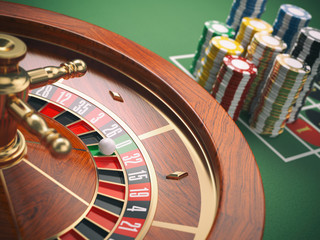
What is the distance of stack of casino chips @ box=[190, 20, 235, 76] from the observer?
367 centimetres

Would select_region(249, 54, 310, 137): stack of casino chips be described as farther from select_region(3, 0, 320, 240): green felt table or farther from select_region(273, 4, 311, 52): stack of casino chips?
select_region(273, 4, 311, 52): stack of casino chips

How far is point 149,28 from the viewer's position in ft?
13.9

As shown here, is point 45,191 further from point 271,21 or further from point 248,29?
point 271,21

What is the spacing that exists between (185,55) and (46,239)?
3167 mm

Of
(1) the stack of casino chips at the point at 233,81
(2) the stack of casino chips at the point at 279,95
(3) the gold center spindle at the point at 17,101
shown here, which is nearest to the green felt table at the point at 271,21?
(2) the stack of casino chips at the point at 279,95

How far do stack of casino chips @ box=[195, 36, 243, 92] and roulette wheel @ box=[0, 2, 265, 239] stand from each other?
1591mm

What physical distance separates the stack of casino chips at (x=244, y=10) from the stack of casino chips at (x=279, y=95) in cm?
114

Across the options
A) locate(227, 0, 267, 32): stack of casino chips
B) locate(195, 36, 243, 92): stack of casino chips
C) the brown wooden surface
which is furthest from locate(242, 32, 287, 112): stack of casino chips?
the brown wooden surface

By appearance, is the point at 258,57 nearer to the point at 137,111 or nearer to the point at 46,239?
the point at 137,111

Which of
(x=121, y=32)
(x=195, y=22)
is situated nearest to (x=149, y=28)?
(x=121, y=32)

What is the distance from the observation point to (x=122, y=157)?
1543 millimetres

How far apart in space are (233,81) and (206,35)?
84 cm

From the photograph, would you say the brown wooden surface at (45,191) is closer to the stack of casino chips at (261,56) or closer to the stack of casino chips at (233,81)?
the stack of casino chips at (233,81)

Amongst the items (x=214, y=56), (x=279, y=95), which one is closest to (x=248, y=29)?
(x=214, y=56)
